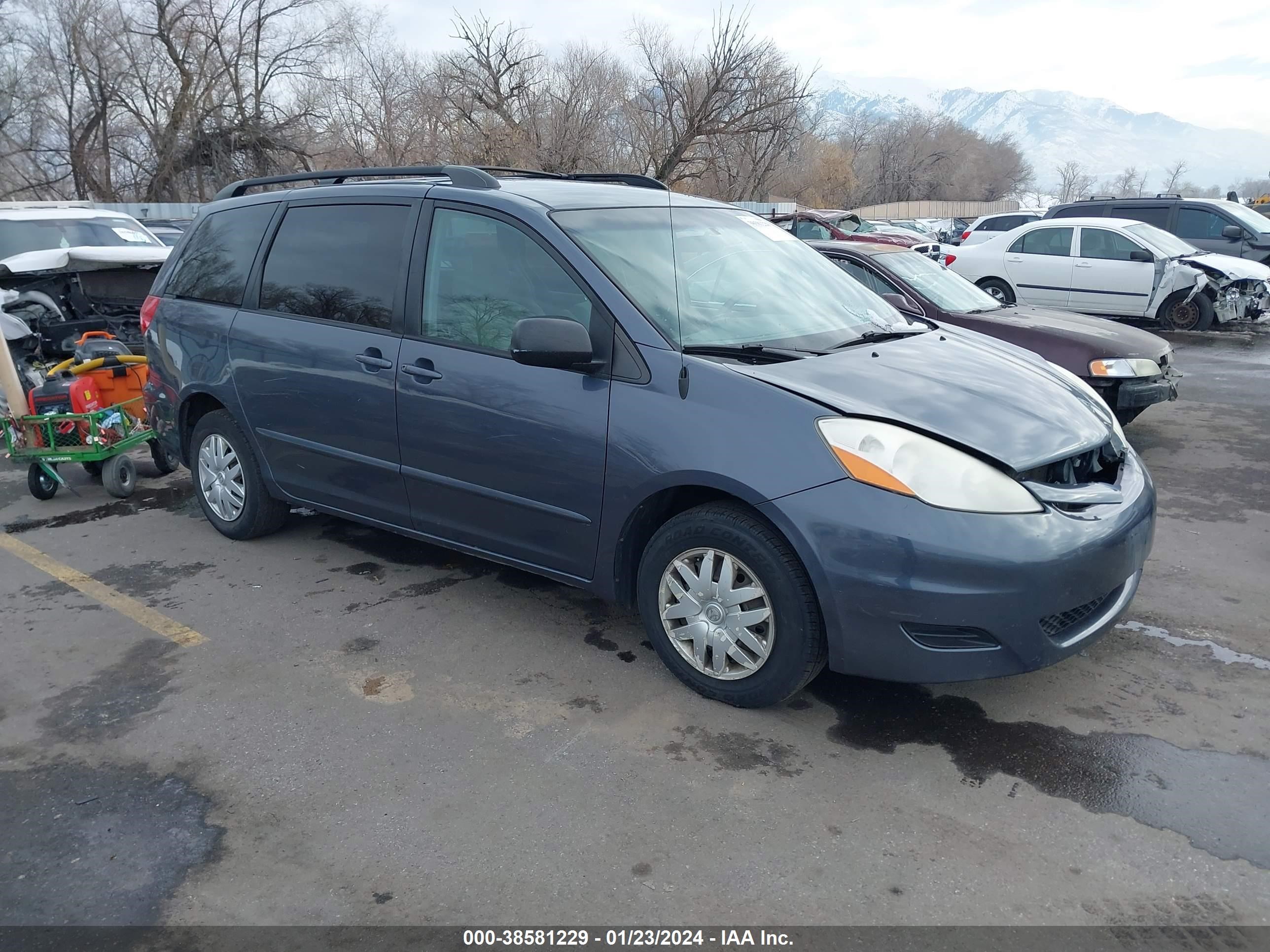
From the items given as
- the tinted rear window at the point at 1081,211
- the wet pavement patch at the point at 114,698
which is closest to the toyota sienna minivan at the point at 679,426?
the wet pavement patch at the point at 114,698

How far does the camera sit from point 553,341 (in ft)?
11.3

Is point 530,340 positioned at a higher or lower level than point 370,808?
higher

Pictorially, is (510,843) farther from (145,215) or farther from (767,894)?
(145,215)

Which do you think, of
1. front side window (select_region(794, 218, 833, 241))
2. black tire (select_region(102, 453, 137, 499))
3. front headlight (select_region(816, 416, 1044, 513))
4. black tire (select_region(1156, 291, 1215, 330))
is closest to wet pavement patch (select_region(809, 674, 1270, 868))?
front headlight (select_region(816, 416, 1044, 513))

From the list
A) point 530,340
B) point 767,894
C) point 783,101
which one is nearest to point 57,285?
point 530,340

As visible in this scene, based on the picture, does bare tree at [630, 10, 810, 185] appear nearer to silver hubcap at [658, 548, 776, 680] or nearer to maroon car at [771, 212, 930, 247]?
maroon car at [771, 212, 930, 247]

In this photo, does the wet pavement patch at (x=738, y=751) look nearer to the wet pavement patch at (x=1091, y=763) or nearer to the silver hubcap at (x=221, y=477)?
the wet pavement patch at (x=1091, y=763)

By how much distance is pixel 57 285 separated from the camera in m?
9.81

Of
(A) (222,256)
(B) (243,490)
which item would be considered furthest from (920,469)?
(A) (222,256)

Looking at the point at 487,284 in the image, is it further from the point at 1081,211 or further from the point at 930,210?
the point at 930,210

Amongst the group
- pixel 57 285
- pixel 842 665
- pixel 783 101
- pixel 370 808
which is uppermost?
pixel 783 101

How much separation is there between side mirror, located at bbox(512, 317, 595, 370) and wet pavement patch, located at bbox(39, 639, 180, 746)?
6.36ft

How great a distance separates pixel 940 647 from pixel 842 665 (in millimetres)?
326

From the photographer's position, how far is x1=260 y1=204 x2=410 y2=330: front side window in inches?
169
